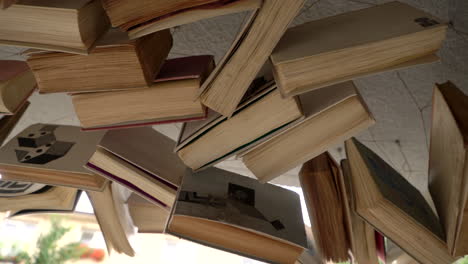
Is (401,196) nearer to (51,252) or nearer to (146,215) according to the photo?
(146,215)

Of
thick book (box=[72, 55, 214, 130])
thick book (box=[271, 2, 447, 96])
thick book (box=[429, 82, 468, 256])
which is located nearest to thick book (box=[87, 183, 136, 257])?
thick book (box=[72, 55, 214, 130])

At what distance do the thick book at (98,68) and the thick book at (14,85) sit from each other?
0.08m

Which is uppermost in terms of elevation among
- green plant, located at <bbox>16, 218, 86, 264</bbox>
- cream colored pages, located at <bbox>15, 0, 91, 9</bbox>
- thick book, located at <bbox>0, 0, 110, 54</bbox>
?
cream colored pages, located at <bbox>15, 0, 91, 9</bbox>

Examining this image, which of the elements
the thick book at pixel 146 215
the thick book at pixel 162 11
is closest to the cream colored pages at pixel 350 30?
the thick book at pixel 162 11

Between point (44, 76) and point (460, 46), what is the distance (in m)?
0.88

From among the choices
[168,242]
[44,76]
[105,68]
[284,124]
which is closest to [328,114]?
[284,124]

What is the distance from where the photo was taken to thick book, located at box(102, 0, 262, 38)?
1.95ft

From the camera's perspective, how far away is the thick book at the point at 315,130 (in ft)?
2.37

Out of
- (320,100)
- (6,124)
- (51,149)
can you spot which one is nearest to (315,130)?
(320,100)

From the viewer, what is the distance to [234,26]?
101 cm

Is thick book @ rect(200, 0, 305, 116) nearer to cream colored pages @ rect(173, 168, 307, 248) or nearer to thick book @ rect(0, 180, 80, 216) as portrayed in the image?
cream colored pages @ rect(173, 168, 307, 248)

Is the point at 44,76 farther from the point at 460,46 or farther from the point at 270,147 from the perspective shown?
the point at 460,46

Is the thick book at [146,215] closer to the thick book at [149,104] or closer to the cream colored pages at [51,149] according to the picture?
the cream colored pages at [51,149]

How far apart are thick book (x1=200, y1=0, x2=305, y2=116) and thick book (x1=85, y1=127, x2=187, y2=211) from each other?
230mm
